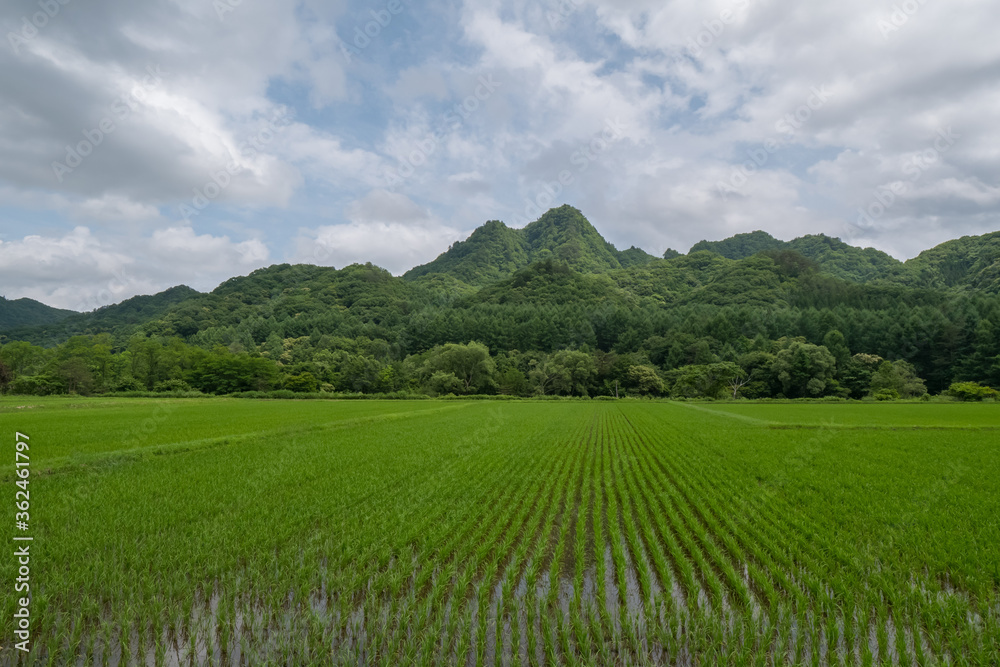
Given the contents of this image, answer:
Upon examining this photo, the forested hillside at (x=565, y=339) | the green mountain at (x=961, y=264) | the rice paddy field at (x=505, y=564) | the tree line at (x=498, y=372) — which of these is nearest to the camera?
the rice paddy field at (x=505, y=564)

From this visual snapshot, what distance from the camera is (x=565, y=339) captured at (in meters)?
113

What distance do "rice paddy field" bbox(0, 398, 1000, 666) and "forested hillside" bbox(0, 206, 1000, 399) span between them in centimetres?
6603

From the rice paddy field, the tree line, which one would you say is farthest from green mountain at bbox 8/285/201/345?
the rice paddy field

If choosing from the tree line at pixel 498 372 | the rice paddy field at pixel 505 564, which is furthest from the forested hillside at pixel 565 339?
the rice paddy field at pixel 505 564

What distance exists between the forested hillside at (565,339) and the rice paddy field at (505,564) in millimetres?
66029

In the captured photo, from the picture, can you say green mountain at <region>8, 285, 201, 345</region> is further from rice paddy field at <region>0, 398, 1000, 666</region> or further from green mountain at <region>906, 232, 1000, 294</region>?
green mountain at <region>906, 232, 1000, 294</region>

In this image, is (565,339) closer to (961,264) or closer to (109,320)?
(961,264)

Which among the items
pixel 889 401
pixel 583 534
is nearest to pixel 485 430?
pixel 583 534

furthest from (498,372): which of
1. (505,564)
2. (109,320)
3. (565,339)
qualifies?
(109,320)

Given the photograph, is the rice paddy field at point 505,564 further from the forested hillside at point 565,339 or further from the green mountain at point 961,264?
the green mountain at point 961,264

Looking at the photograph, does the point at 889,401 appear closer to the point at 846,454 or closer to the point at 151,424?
the point at 846,454

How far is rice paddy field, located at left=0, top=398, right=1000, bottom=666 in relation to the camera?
4594 millimetres

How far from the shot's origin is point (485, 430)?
83.0 ft

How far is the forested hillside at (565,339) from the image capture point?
7188 centimetres
